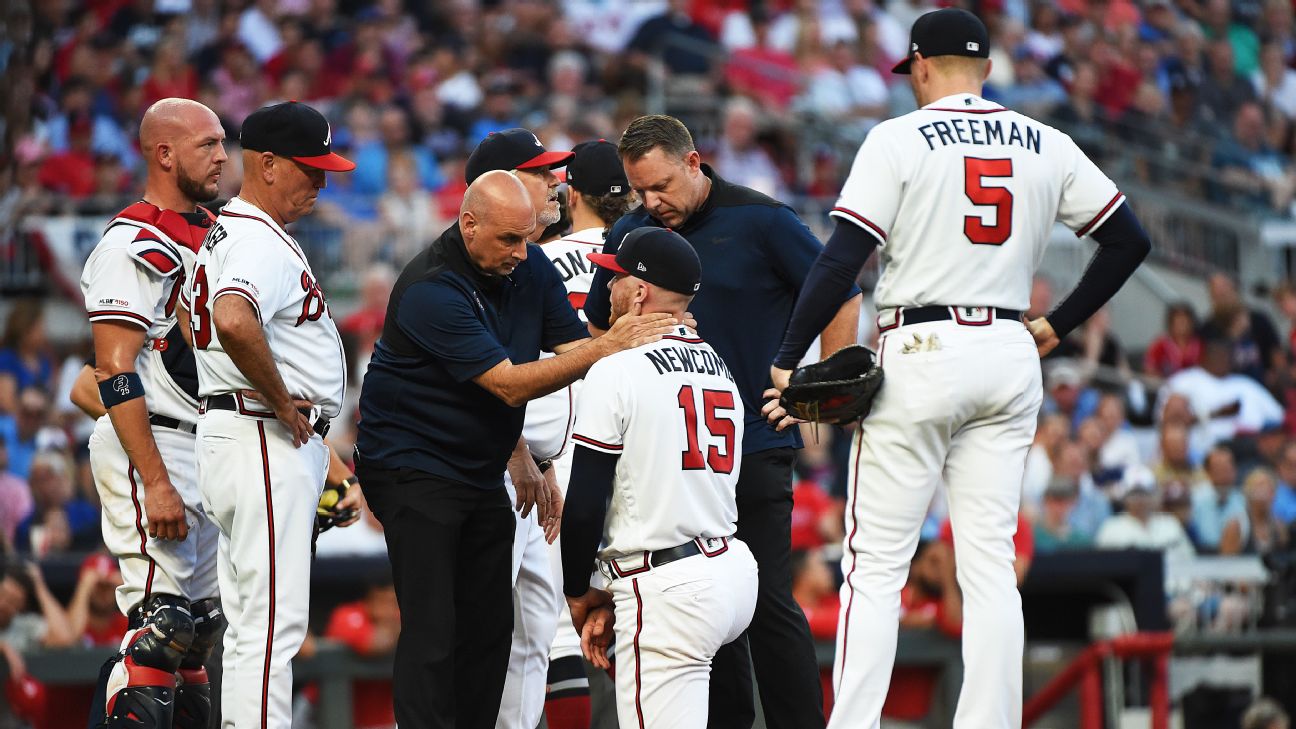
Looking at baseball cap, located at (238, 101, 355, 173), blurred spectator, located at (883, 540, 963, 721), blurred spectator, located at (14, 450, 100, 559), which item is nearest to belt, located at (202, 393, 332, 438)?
baseball cap, located at (238, 101, 355, 173)

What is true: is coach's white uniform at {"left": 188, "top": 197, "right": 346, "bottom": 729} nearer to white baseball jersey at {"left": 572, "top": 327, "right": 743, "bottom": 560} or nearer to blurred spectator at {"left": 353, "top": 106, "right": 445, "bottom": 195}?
white baseball jersey at {"left": 572, "top": 327, "right": 743, "bottom": 560}

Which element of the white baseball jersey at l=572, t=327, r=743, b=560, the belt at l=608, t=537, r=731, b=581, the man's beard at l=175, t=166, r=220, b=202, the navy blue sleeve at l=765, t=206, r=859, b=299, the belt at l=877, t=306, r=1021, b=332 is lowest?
the belt at l=608, t=537, r=731, b=581

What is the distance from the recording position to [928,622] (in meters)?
9.32

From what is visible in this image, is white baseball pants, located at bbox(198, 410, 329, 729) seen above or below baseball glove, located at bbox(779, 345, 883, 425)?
below

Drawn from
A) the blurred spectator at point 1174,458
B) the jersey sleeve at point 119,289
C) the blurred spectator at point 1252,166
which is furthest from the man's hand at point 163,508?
the blurred spectator at point 1252,166

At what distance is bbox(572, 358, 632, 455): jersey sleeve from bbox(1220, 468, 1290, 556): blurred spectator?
718 cm

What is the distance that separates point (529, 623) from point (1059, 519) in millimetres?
5884

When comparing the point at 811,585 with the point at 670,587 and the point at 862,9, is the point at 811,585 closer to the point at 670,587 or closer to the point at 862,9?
the point at 670,587

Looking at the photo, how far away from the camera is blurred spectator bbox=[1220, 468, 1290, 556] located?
11.3 m

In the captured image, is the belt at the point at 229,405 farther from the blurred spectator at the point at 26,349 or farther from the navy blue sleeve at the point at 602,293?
the blurred spectator at the point at 26,349

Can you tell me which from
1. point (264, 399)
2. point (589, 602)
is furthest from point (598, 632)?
point (264, 399)

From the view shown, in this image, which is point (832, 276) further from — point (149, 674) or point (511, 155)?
point (149, 674)

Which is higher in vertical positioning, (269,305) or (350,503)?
(269,305)

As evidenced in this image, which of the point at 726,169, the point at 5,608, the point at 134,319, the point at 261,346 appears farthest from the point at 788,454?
the point at 726,169
